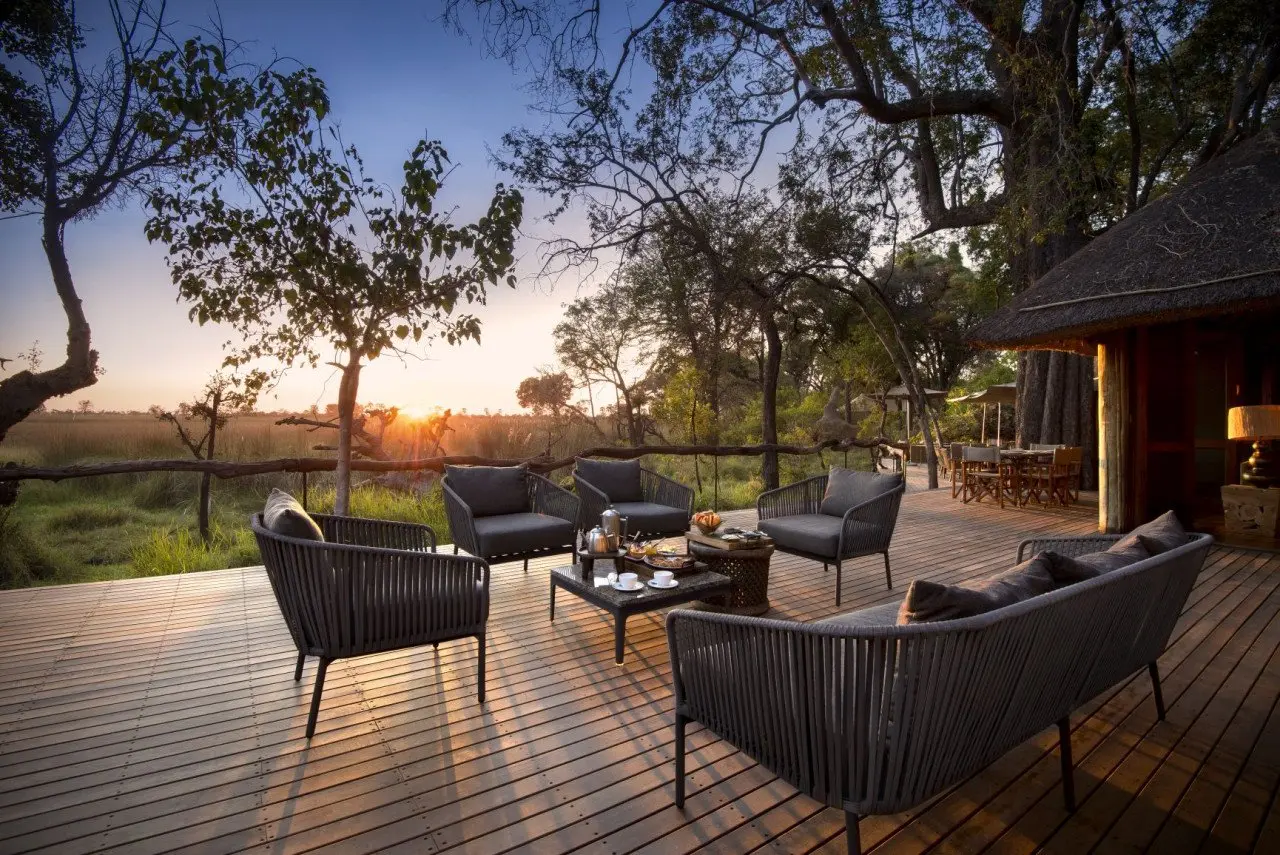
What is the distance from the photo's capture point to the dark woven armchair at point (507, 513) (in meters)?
4.04

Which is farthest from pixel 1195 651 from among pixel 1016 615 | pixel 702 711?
pixel 702 711

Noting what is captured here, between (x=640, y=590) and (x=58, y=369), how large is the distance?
18.8 ft

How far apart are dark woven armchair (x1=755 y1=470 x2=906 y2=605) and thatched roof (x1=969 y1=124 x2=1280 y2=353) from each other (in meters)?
3.00

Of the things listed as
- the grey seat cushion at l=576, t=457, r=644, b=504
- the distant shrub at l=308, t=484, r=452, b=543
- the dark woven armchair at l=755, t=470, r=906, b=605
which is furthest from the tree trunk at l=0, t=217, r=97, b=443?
the dark woven armchair at l=755, t=470, r=906, b=605

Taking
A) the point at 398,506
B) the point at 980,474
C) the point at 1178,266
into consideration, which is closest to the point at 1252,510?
the point at 1178,266

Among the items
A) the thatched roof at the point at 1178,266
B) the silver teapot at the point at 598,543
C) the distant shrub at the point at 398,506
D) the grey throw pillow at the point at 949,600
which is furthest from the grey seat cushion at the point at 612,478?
the thatched roof at the point at 1178,266

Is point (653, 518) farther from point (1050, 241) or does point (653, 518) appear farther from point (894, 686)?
point (1050, 241)

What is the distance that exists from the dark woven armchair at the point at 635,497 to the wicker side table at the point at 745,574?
3.37 feet

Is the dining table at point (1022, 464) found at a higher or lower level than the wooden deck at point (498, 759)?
higher

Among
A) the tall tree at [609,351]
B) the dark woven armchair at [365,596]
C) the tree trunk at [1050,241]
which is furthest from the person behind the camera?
the tall tree at [609,351]

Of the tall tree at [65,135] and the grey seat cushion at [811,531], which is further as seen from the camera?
the tall tree at [65,135]

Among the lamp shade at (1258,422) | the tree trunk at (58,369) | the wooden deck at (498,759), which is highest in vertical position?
the tree trunk at (58,369)

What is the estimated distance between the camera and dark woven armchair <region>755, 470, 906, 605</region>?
4074 mm

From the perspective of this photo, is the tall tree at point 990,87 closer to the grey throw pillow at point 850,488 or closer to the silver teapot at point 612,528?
the grey throw pillow at point 850,488
